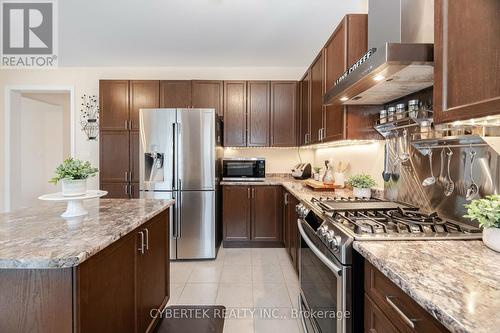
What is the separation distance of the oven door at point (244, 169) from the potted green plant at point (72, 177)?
7.87 feet

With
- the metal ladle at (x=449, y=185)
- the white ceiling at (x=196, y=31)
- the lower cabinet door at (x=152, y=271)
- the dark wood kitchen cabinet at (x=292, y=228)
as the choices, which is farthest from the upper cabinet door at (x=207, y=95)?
the metal ladle at (x=449, y=185)

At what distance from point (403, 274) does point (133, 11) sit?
10.3 feet

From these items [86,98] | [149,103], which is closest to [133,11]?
[149,103]

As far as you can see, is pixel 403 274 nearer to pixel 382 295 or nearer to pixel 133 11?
pixel 382 295

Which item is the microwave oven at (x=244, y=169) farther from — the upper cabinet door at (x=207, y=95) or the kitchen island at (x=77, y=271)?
the kitchen island at (x=77, y=271)

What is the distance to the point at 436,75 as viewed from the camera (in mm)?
1082

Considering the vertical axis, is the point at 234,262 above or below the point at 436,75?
below

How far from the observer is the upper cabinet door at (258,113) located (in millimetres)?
3943

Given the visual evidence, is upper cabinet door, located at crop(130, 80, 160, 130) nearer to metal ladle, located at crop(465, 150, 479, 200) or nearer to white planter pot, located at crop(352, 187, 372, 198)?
white planter pot, located at crop(352, 187, 372, 198)

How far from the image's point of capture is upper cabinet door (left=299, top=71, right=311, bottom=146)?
333 cm

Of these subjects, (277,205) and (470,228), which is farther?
(277,205)

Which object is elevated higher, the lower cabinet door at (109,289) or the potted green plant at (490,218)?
the potted green plant at (490,218)

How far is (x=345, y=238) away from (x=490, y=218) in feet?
1.70

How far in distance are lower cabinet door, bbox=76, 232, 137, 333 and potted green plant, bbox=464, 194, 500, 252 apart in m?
1.51
